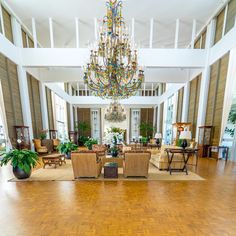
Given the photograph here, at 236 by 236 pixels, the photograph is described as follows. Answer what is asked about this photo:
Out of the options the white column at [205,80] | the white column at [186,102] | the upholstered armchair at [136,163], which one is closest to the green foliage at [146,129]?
the white column at [186,102]

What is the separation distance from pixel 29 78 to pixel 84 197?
7434 mm

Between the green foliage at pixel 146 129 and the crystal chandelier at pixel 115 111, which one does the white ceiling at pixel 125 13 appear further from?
the green foliage at pixel 146 129

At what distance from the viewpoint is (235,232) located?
2.04m

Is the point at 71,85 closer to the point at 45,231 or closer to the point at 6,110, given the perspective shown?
the point at 6,110

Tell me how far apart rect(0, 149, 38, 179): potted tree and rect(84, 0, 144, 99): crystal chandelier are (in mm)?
2783

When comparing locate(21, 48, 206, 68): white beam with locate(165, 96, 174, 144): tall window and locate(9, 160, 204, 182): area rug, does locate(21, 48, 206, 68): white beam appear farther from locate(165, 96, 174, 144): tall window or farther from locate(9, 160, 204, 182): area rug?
locate(9, 160, 204, 182): area rug

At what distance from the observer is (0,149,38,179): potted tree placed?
3.82 meters

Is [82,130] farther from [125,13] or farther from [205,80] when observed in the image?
[205,80]

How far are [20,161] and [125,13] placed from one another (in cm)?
709

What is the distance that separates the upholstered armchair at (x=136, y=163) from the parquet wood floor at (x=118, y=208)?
1.23 feet

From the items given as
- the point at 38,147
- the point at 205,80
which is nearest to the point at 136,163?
the point at 205,80

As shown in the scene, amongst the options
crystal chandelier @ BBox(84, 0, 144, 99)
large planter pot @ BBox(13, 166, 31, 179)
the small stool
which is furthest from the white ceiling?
large planter pot @ BBox(13, 166, 31, 179)

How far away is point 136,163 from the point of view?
400cm

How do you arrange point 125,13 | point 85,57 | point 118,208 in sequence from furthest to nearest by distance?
1. point 85,57
2. point 125,13
3. point 118,208
